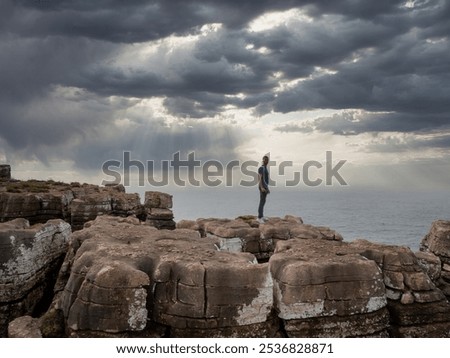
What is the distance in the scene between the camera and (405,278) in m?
19.0

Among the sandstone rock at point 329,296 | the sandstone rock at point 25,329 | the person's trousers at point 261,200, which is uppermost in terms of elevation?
the person's trousers at point 261,200

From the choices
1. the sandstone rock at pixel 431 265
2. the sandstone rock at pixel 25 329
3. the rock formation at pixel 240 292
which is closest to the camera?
the rock formation at pixel 240 292

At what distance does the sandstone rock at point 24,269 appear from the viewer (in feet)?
66.1

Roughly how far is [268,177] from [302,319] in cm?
1708

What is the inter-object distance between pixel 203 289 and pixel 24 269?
11684 mm

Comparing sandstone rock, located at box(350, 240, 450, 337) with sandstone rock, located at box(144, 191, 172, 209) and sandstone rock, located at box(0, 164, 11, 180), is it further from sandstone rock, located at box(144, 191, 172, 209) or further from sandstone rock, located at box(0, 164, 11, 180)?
sandstone rock, located at box(0, 164, 11, 180)

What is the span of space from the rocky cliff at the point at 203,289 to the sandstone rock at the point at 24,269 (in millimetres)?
51

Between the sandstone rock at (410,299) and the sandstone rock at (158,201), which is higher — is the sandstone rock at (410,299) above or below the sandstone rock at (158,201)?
below

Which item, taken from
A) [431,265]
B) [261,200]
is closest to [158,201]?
[261,200]

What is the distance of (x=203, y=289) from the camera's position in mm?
14188

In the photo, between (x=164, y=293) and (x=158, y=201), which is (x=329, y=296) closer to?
(x=164, y=293)

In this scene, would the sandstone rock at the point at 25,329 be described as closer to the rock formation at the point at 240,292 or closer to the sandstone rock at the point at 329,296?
the rock formation at the point at 240,292

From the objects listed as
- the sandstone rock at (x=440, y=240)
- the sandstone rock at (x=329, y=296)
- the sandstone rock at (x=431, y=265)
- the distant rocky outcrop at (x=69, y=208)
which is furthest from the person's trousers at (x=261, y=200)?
the distant rocky outcrop at (x=69, y=208)
